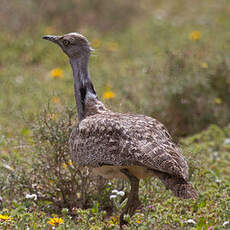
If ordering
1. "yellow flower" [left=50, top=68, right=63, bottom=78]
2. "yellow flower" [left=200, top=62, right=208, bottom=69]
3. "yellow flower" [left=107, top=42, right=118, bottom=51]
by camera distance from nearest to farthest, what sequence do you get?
"yellow flower" [left=200, top=62, right=208, bottom=69] < "yellow flower" [left=50, top=68, right=63, bottom=78] < "yellow flower" [left=107, top=42, right=118, bottom=51]

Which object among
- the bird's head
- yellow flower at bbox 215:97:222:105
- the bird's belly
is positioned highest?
the bird's head

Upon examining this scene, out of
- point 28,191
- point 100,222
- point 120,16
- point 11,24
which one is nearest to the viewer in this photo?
point 100,222

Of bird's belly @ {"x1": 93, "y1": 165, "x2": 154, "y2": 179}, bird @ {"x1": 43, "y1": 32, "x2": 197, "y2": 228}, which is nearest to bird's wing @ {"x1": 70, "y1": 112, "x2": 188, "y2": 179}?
bird @ {"x1": 43, "y1": 32, "x2": 197, "y2": 228}

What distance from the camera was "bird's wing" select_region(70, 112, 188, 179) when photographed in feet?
11.4

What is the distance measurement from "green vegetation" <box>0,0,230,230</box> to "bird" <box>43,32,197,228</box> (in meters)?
0.34

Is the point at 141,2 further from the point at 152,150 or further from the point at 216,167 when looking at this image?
the point at 152,150

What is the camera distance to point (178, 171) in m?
3.43

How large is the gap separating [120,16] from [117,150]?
8273mm

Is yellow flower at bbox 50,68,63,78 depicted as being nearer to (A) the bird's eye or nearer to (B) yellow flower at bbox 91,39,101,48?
(B) yellow flower at bbox 91,39,101,48

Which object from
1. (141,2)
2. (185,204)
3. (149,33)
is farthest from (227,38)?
(185,204)

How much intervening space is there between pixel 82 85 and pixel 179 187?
1.56 m

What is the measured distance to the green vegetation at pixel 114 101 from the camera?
438cm

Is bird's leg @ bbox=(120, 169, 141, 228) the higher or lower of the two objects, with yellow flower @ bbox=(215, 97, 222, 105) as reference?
higher

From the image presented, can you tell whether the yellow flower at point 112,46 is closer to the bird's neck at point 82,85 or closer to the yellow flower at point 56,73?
the yellow flower at point 56,73
